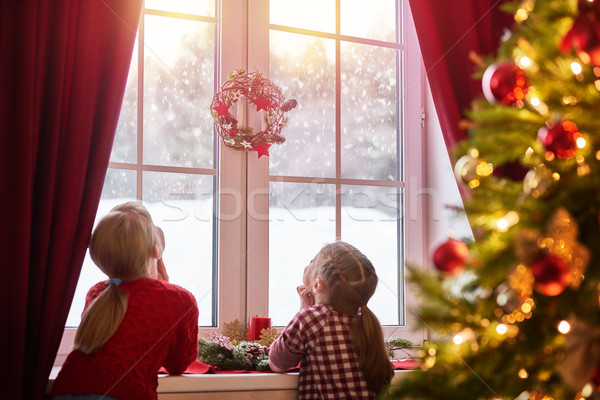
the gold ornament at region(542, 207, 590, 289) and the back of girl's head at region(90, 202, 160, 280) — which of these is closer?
the gold ornament at region(542, 207, 590, 289)

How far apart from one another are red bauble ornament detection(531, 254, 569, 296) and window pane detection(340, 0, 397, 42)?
2195 mm

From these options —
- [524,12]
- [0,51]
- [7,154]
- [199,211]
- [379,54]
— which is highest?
[379,54]

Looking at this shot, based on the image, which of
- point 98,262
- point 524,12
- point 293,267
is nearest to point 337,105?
point 293,267

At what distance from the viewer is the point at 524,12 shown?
1.05 metres

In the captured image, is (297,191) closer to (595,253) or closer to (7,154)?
(7,154)

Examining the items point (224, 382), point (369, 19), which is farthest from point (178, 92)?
point (224, 382)

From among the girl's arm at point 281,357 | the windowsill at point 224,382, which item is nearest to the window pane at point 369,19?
the girl's arm at point 281,357

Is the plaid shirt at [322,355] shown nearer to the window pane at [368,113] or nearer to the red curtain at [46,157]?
the red curtain at [46,157]

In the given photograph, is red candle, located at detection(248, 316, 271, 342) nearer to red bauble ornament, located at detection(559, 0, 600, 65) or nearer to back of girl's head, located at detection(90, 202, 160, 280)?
back of girl's head, located at detection(90, 202, 160, 280)

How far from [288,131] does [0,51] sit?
3.77 feet

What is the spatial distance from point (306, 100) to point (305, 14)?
383mm

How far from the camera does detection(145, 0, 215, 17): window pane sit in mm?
2471

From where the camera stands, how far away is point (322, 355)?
77.9 inches

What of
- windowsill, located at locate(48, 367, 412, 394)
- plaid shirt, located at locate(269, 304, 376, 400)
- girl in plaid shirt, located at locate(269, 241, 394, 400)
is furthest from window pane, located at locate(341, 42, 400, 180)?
windowsill, located at locate(48, 367, 412, 394)
